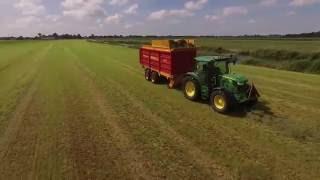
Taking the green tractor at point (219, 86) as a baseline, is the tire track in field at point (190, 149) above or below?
below

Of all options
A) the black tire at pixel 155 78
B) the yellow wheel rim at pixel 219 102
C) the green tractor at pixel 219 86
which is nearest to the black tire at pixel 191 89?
the green tractor at pixel 219 86

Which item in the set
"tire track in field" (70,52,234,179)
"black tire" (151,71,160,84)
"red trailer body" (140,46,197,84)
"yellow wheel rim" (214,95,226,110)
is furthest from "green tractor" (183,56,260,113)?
"black tire" (151,71,160,84)

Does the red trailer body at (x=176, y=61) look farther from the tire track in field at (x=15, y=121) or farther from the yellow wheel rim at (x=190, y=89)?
the tire track in field at (x=15, y=121)

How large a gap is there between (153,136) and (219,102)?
9.98 feet

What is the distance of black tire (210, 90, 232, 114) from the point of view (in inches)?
410

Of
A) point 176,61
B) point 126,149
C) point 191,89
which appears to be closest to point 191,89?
point 191,89

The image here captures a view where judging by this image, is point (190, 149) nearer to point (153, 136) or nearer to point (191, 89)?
point (153, 136)

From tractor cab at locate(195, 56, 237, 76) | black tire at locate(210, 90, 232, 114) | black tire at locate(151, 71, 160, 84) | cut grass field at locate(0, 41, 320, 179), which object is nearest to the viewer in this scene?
cut grass field at locate(0, 41, 320, 179)

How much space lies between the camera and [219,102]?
10.8 meters

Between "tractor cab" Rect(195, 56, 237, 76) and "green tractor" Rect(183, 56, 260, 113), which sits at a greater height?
"tractor cab" Rect(195, 56, 237, 76)

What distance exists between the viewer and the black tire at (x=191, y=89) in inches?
478

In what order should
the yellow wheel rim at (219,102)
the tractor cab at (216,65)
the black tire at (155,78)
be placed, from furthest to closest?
the black tire at (155,78) < the tractor cab at (216,65) < the yellow wheel rim at (219,102)

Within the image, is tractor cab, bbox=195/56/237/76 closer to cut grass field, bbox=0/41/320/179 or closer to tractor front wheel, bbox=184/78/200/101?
tractor front wheel, bbox=184/78/200/101

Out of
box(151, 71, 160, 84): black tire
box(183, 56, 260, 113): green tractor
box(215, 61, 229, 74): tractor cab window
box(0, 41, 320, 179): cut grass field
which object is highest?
box(215, 61, 229, 74): tractor cab window
